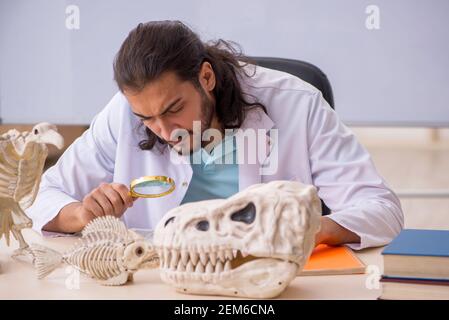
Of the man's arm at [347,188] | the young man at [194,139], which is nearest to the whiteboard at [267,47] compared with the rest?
the young man at [194,139]

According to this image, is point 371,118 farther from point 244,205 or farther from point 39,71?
point 244,205

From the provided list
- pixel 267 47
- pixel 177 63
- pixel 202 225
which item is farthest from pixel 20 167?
pixel 267 47

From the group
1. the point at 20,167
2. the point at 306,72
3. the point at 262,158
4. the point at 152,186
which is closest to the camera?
the point at 20,167

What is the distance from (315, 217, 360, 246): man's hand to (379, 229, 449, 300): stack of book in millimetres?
356

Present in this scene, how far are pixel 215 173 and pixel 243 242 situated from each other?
0.94 m

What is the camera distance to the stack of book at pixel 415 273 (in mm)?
1473

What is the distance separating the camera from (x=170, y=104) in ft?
6.67

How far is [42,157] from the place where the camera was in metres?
1.69

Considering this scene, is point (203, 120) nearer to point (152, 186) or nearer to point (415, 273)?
point (152, 186)

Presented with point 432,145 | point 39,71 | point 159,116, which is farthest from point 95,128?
point 432,145

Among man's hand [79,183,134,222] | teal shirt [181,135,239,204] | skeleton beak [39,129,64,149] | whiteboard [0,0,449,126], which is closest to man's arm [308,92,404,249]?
teal shirt [181,135,239,204]

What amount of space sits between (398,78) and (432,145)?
4.25m

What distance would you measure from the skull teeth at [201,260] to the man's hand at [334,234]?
447mm

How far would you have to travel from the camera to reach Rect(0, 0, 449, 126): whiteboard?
3.90 metres
